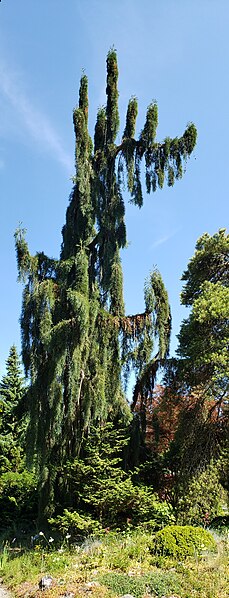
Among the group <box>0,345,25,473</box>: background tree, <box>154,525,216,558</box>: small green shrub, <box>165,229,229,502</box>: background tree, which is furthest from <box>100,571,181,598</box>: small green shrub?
<box>0,345,25,473</box>: background tree

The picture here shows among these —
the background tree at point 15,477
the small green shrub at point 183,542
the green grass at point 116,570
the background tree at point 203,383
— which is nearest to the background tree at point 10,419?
the background tree at point 15,477

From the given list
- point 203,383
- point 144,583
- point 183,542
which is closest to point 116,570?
point 144,583

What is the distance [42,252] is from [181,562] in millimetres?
6582

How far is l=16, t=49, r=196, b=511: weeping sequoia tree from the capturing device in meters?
7.99

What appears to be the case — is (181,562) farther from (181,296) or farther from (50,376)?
(181,296)

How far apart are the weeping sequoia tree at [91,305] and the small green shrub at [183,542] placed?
2.64 meters

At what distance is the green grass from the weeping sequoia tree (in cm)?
165

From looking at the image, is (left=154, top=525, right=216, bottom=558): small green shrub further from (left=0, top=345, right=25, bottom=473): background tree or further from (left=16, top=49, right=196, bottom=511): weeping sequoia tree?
(left=0, top=345, right=25, bottom=473): background tree

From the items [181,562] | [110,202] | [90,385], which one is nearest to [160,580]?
[181,562]

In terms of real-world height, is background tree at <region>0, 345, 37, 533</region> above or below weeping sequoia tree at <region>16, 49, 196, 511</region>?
below

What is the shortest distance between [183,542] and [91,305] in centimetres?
471

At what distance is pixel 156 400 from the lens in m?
10.8

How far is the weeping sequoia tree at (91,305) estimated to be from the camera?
26.2 ft

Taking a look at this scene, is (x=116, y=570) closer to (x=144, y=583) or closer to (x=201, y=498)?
(x=144, y=583)
